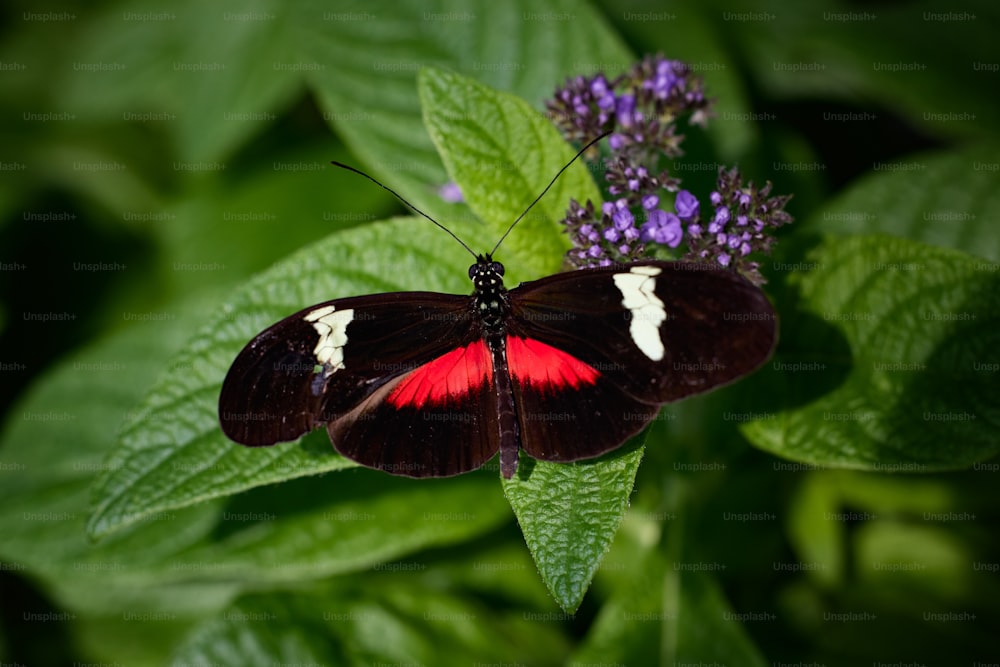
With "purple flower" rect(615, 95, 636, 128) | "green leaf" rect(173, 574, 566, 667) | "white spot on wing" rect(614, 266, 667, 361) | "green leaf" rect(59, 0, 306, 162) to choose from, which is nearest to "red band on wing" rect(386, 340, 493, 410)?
"white spot on wing" rect(614, 266, 667, 361)

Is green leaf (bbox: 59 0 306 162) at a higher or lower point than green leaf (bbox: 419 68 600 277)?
lower

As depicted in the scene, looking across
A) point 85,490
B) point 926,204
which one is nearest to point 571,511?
point 926,204

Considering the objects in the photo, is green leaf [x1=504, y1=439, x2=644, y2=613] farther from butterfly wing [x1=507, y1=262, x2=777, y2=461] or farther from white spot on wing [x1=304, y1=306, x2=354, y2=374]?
white spot on wing [x1=304, y1=306, x2=354, y2=374]

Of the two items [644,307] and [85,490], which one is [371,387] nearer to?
[644,307]

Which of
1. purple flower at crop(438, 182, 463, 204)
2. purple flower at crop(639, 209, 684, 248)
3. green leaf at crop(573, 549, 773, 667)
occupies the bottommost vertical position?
green leaf at crop(573, 549, 773, 667)

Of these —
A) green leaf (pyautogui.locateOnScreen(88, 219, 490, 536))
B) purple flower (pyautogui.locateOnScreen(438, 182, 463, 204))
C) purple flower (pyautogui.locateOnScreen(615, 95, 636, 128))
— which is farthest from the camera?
purple flower (pyautogui.locateOnScreen(438, 182, 463, 204))

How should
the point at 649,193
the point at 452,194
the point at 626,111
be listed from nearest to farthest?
the point at 649,193, the point at 626,111, the point at 452,194
